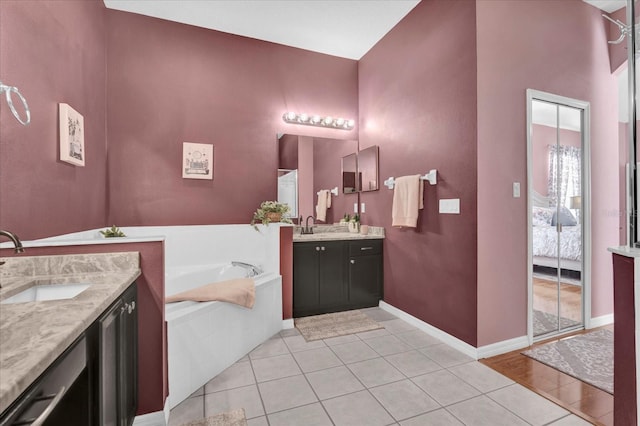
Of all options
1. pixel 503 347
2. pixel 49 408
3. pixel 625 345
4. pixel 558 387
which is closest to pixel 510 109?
pixel 625 345

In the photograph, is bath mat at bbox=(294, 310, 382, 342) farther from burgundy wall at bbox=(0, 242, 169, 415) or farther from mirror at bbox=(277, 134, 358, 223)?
burgundy wall at bbox=(0, 242, 169, 415)

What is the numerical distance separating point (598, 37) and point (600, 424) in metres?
3.36

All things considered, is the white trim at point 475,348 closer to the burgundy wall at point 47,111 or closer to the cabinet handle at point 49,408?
the cabinet handle at point 49,408

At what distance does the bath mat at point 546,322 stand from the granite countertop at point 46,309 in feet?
10.4

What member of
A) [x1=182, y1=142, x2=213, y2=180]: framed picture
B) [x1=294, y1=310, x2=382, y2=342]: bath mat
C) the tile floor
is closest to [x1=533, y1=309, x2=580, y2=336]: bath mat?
the tile floor

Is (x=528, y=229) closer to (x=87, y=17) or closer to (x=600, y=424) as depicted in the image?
(x=600, y=424)

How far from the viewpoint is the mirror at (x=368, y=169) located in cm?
364

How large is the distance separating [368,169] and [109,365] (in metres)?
3.19

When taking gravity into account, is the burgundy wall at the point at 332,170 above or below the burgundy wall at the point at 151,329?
above

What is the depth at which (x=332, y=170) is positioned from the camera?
12.8ft

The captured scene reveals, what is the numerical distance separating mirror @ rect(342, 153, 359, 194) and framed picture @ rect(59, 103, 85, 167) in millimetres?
2713

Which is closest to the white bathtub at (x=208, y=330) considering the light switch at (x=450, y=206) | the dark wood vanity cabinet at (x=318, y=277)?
the dark wood vanity cabinet at (x=318, y=277)

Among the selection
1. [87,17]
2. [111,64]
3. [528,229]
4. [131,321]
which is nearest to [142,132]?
[111,64]

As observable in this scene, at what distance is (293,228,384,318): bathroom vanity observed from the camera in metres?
3.16
